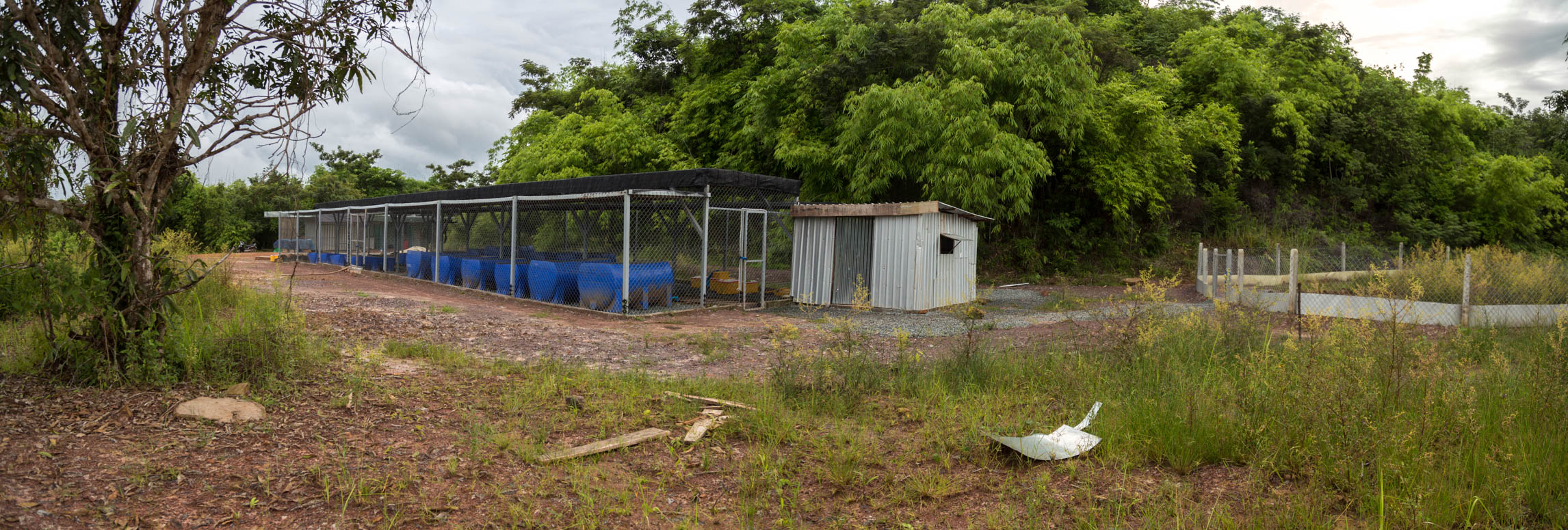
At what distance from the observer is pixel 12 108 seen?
170 inches

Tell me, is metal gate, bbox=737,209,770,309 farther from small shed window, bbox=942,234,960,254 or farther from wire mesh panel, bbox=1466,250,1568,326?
wire mesh panel, bbox=1466,250,1568,326

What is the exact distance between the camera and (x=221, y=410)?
170 inches

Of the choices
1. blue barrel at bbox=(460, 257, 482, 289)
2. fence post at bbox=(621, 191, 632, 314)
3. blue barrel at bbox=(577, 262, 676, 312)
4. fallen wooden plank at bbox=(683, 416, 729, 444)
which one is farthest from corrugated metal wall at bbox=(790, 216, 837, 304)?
fallen wooden plank at bbox=(683, 416, 729, 444)

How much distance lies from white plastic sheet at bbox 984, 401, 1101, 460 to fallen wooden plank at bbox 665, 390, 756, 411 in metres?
1.68

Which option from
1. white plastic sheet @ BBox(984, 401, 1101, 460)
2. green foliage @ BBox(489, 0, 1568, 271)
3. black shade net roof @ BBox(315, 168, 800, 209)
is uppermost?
green foliage @ BBox(489, 0, 1568, 271)

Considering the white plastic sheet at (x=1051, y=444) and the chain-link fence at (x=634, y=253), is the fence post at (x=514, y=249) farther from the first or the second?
the white plastic sheet at (x=1051, y=444)

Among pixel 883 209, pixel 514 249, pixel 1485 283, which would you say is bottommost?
pixel 1485 283

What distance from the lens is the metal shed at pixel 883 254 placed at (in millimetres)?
12594

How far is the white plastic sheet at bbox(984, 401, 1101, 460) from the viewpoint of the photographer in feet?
13.4

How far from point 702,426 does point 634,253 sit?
27.4 ft

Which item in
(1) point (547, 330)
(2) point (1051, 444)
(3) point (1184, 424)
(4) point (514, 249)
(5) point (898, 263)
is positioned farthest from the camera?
(4) point (514, 249)

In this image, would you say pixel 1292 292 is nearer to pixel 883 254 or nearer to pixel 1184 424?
pixel 883 254

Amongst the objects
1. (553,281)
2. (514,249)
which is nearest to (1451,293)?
(553,281)

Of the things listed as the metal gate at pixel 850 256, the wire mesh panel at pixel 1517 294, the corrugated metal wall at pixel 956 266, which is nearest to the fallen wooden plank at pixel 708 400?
the metal gate at pixel 850 256
